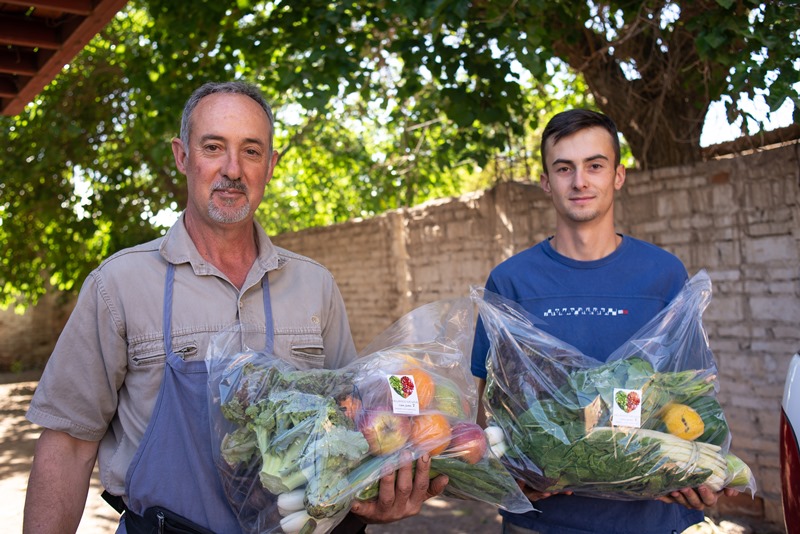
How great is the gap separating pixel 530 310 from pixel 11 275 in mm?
9763

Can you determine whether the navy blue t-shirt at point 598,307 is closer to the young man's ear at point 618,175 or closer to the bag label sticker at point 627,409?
the young man's ear at point 618,175

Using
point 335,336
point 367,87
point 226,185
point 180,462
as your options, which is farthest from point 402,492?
point 367,87

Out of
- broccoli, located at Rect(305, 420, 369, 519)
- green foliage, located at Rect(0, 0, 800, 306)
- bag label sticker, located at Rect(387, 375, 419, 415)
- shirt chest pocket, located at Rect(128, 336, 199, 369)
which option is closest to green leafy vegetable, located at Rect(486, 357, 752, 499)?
bag label sticker, located at Rect(387, 375, 419, 415)

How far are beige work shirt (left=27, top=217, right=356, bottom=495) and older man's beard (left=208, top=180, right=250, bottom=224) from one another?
0.39 ft

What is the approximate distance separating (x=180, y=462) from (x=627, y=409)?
1082 millimetres

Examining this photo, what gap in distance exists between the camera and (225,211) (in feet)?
6.30

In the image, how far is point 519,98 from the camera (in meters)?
5.58

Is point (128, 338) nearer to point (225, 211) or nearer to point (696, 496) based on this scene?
point (225, 211)

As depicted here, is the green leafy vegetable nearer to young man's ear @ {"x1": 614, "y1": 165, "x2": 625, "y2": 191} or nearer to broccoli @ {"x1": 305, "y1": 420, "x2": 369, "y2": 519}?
Answer: broccoli @ {"x1": 305, "y1": 420, "x2": 369, "y2": 519}

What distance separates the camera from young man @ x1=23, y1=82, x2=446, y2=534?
1.72 metres

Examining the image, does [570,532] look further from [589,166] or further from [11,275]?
[11,275]

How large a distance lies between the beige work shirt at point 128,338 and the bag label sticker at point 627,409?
83cm

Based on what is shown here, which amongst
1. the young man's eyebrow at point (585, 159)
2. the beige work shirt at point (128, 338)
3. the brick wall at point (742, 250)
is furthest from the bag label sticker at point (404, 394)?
the brick wall at point (742, 250)

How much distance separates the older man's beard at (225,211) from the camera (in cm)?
191
